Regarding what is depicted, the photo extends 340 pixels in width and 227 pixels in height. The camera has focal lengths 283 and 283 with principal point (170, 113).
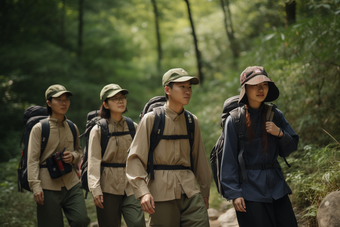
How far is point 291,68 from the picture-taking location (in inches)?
268

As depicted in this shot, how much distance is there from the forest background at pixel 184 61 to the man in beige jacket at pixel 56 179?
7.72 feet

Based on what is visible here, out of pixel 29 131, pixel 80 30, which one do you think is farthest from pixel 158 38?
pixel 29 131

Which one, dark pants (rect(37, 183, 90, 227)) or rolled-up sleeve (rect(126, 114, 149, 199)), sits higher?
rolled-up sleeve (rect(126, 114, 149, 199))

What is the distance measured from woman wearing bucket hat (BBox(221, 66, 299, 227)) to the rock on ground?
986 millimetres

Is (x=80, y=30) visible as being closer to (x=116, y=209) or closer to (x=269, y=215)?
(x=116, y=209)

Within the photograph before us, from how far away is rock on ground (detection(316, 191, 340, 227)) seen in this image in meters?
3.37

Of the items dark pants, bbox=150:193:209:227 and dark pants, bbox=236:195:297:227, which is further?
dark pants, bbox=150:193:209:227

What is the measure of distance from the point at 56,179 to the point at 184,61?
19.0 m

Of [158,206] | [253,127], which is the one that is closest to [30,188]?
[158,206]

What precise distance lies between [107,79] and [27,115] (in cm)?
1353

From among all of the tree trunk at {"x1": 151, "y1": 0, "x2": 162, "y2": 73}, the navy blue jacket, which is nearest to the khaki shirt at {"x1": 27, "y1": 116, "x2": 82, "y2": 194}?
the navy blue jacket

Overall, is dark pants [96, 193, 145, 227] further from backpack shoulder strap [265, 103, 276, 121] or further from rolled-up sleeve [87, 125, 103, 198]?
backpack shoulder strap [265, 103, 276, 121]

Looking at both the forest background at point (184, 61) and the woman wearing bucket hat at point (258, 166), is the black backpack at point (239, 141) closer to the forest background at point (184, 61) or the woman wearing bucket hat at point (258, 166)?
the woman wearing bucket hat at point (258, 166)

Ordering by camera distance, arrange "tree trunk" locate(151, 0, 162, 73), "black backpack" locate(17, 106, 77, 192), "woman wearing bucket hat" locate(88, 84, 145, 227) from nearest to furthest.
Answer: "woman wearing bucket hat" locate(88, 84, 145, 227)
"black backpack" locate(17, 106, 77, 192)
"tree trunk" locate(151, 0, 162, 73)
